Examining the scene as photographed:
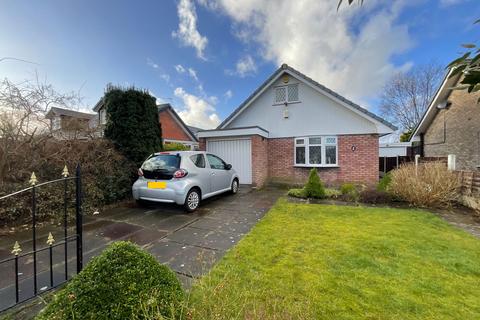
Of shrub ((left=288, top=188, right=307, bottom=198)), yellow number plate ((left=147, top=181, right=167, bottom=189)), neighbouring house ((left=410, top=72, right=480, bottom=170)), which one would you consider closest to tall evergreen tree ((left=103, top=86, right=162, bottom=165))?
yellow number plate ((left=147, top=181, right=167, bottom=189))

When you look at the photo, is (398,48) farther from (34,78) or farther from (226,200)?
(34,78)

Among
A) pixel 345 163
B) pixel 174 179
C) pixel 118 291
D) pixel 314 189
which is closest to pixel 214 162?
pixel 174 179

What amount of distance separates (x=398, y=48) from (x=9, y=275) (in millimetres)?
12440

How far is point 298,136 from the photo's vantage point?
1009 cm

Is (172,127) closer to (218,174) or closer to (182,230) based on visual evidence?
(218,174)

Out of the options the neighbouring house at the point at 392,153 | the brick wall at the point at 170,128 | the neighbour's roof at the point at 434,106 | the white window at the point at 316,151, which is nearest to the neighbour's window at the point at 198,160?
the white window at the point at 316,151

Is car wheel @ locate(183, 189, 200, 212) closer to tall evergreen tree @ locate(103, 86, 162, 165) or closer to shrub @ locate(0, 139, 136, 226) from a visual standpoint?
shrub @ locate(0, 139, 136, 226)

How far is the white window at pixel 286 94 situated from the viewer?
10250 mm

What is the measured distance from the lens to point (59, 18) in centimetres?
583

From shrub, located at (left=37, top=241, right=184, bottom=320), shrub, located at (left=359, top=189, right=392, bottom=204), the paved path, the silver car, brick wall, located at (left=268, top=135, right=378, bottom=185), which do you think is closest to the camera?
shrub, located at (left=37, top=241, right=184, bottom=320)

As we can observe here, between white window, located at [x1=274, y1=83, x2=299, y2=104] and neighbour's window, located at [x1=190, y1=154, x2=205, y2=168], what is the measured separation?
19.7 ft

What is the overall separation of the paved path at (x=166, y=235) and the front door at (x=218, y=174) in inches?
25.8

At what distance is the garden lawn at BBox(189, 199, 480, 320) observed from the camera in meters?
2.09

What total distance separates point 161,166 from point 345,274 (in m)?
4.56
